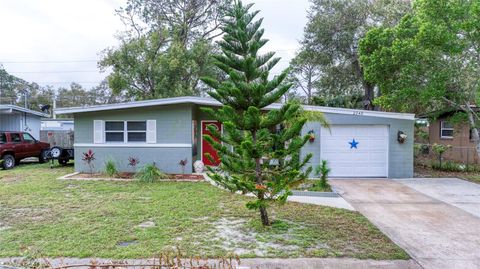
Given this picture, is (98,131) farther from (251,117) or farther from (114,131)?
(251,117)

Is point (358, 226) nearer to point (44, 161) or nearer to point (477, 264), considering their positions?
point (477, 264)

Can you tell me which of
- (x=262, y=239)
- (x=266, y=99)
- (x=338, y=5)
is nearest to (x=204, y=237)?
(x=262, y=239)

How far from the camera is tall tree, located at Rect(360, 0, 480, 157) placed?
34.8 ft

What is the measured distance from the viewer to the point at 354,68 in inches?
874

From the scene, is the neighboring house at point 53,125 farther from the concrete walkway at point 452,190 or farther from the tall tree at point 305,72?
the concrete walkway at point 452,190

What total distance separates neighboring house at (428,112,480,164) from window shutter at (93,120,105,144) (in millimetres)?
15086

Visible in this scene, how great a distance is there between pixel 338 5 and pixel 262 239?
1898 cm

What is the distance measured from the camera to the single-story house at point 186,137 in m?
11.7

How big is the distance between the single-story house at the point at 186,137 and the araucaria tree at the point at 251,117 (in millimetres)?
5771

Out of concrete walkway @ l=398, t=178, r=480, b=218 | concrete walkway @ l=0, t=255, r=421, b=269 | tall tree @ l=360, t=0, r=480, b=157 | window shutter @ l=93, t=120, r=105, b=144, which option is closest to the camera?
concrete walkway @ l=0, t=255, r=421, b=269

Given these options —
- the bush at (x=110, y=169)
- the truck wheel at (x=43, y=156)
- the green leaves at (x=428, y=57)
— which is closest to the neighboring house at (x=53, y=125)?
the truck wheel at (x=43, y=156)

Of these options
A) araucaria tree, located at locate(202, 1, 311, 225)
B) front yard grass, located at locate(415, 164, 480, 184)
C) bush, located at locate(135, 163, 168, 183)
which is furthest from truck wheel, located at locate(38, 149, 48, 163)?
front yard grass, located at locate(415, 164, 480, 184)

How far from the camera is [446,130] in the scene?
18.0m

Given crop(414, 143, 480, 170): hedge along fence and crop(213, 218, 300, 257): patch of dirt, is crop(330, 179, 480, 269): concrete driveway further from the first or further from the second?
crop(414, 143, 480, 170): hedge along fence
